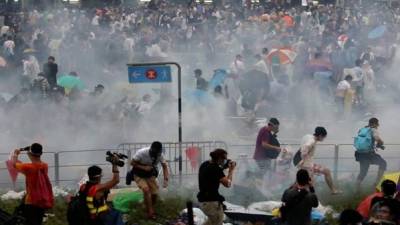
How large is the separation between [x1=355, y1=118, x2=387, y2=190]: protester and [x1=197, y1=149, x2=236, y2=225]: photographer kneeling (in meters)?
3.56

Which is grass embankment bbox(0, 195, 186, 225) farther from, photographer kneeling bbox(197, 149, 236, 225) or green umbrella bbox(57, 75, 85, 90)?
green umbrella bbox(57, 75, 85, 90)

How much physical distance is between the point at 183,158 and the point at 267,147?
60.9 inches

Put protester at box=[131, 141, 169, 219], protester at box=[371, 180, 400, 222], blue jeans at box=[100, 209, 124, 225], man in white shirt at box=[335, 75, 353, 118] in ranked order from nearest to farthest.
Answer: protester at box=[371, 180, 400, 222]
blue jeans at box=[100, 209, 124, 225]
protester at box=[131, 141, 169, 219]
man in white shirt at box=[335, 75, 353, 118]

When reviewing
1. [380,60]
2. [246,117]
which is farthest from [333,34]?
[246,117]

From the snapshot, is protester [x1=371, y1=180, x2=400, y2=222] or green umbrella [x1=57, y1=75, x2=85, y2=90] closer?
protester [x1=371, y1=180, x2=400, y2=222]

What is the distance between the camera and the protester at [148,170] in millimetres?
13031

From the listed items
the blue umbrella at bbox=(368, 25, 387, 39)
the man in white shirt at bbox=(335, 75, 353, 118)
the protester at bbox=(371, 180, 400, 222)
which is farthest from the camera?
the blue umbrella at bbox=(368, 25, 387, 39)

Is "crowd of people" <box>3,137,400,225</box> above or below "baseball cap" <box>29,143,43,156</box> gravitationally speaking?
below

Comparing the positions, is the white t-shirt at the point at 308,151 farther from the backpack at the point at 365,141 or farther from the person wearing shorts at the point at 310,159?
the backpack at the point at 365,141

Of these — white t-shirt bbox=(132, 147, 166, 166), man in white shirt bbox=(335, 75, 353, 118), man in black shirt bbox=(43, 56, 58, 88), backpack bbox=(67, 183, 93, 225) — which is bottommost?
backpack bbox=(67, 183, 93, 225)

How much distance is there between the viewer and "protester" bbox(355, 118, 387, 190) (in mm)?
14609

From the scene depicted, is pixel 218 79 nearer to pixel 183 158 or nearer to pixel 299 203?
pixel 183 158

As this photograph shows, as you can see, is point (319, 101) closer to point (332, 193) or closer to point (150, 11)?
point (332, 193)

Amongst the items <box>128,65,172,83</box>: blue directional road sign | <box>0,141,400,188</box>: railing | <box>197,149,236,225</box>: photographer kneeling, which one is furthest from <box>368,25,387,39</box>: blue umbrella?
<box>197,149,236,225</box>: photographer kneeling
